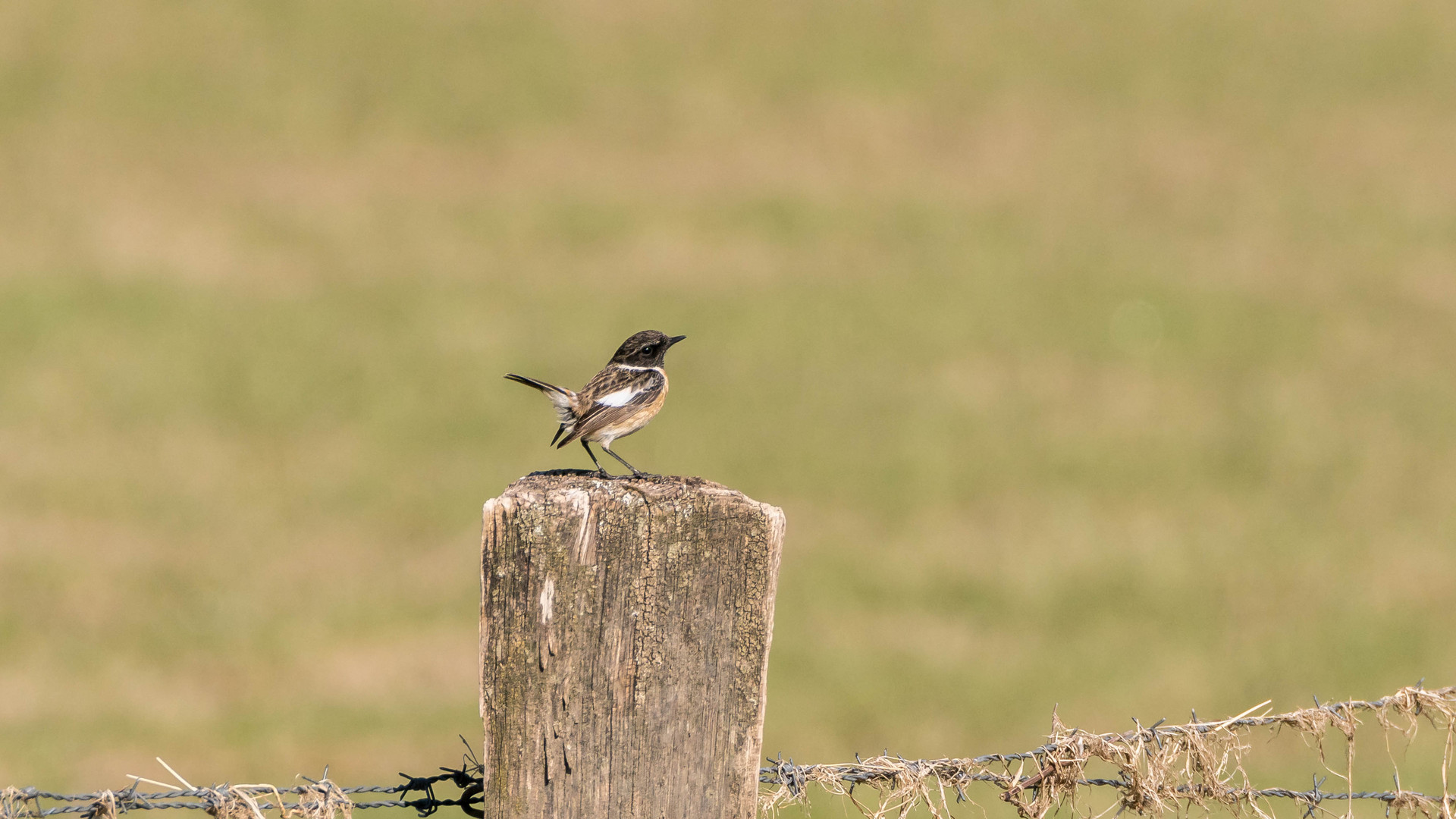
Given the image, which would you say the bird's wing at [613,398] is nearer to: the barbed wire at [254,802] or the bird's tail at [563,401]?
the bird's tail at [563,401]

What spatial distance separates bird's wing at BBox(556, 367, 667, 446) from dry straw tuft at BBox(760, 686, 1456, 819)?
7.62 ft

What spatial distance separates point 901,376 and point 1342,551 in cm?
830

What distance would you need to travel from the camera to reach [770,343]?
25.8 meters

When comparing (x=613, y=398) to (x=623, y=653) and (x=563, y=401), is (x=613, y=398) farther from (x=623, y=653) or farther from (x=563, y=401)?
(x=623, y=653)

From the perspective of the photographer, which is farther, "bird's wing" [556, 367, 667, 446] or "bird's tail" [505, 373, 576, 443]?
"bird's tail" [505, 373, 576, 443]

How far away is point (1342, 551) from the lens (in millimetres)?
20250

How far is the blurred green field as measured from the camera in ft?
55.0

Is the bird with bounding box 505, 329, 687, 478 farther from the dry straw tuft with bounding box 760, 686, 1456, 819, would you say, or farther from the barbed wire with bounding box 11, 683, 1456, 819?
the dry straw tuft with bounding box 760, 686, 1456, 819

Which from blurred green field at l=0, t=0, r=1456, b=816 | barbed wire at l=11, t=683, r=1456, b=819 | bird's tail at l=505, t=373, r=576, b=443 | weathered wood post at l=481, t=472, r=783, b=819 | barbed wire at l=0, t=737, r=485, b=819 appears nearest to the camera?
weathered wood post at l=481, t=472, r=783, b=819

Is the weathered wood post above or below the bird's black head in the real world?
below

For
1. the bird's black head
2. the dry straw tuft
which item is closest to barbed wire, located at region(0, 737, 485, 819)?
the dry straw tuft

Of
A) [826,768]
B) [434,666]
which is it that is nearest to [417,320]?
[434,666]

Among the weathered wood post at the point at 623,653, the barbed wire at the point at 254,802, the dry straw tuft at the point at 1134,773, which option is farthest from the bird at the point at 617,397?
the weathered wood post at the point at 623,653

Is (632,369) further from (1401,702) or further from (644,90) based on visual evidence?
(644,90)
